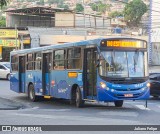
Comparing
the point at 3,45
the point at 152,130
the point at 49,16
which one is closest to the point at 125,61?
the point at 152,130

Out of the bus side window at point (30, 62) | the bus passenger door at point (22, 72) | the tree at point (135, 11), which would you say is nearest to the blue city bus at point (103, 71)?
the bus side window at point (30, 62)

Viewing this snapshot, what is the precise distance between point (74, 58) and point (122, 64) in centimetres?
234

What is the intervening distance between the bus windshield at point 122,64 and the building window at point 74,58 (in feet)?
4.82

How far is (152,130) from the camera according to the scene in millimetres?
11812

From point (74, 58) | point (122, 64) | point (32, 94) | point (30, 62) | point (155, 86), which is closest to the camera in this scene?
point (122, 64)

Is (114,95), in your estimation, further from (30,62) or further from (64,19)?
(64,19)

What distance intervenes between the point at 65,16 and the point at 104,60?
47743 millimetres

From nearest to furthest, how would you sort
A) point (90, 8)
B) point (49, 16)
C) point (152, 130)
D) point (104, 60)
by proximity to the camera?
point (152, 130)
point (104, 60)
point (49, 16)
point (90, 8)

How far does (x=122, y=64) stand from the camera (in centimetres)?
1792

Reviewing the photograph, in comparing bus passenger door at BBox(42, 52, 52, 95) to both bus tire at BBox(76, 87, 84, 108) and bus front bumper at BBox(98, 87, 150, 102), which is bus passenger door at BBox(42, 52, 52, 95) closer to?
bus tire at BBox(76, 87, 84, 108)

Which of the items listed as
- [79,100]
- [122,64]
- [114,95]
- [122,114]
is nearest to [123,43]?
[122,64]

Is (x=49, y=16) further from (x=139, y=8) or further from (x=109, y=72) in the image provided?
(x=109, y=72)

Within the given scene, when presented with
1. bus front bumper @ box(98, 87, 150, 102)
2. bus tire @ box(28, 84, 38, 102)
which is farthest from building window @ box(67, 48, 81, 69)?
bus tire @ box(28, 84, 38, 102)

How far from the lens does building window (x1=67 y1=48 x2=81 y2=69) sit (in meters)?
19.0
